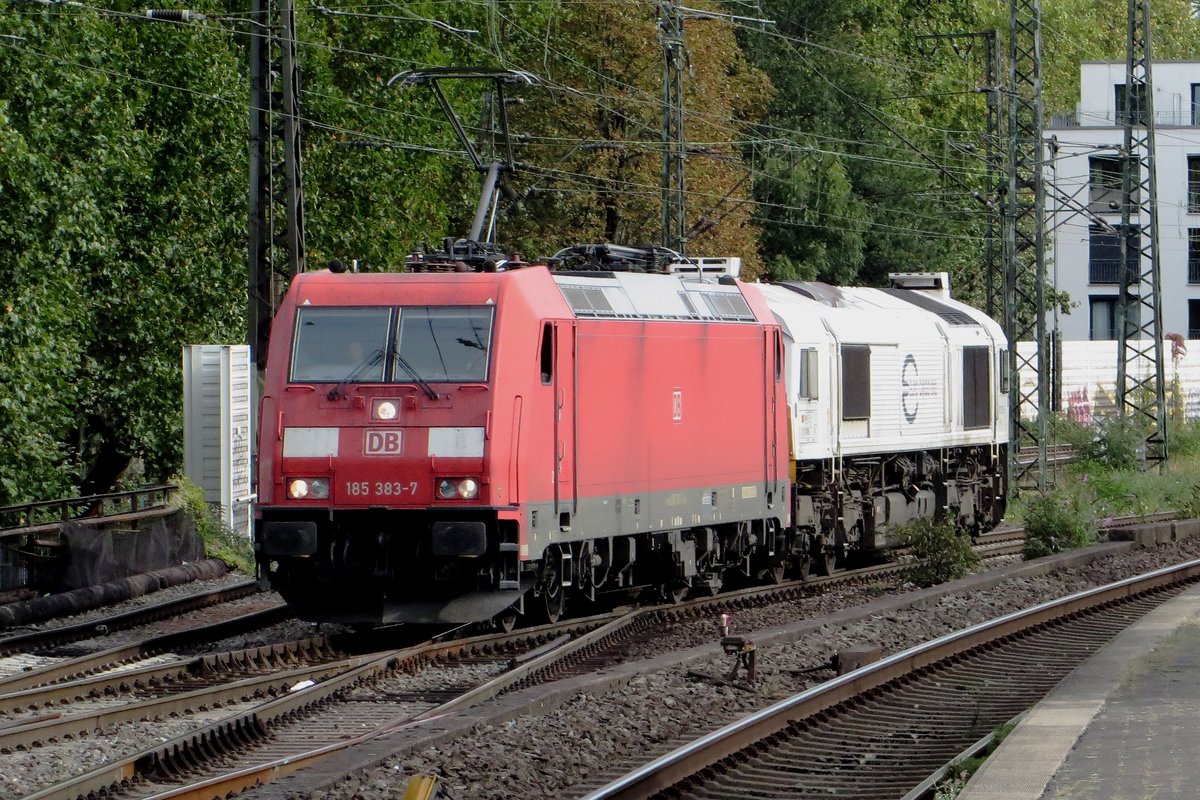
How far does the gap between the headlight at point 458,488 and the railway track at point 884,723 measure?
3.53 meters

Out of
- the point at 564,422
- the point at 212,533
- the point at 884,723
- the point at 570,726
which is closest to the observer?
the point at 570,726

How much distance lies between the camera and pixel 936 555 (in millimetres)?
21047

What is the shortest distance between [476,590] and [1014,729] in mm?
6004

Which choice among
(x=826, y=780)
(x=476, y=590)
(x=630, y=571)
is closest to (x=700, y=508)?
(x=630, y=571)

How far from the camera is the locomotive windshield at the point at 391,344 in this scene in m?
15.3

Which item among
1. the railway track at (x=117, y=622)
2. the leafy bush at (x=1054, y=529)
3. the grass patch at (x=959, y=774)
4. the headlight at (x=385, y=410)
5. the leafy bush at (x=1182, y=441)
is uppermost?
the headlight at (x=385, y=410)

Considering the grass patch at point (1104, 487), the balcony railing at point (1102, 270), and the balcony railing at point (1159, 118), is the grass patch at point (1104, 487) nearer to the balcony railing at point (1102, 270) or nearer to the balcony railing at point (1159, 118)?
the balcony railing at point (1102, 270)

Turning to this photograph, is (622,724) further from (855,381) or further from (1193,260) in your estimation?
(1193,260)

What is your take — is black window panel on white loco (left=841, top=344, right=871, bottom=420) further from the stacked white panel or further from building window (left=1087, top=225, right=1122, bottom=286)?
building window (left=1087, top=225, right=1122, bottom=286)

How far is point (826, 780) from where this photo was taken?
10273 mm

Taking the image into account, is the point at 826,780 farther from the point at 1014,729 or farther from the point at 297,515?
the point at 297,515

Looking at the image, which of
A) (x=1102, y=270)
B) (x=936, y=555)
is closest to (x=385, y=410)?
(x=936, y=555)

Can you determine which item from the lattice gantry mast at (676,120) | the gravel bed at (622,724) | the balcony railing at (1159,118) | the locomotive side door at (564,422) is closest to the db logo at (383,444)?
the locomotive side door at (564,422)

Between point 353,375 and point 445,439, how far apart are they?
1.04m
